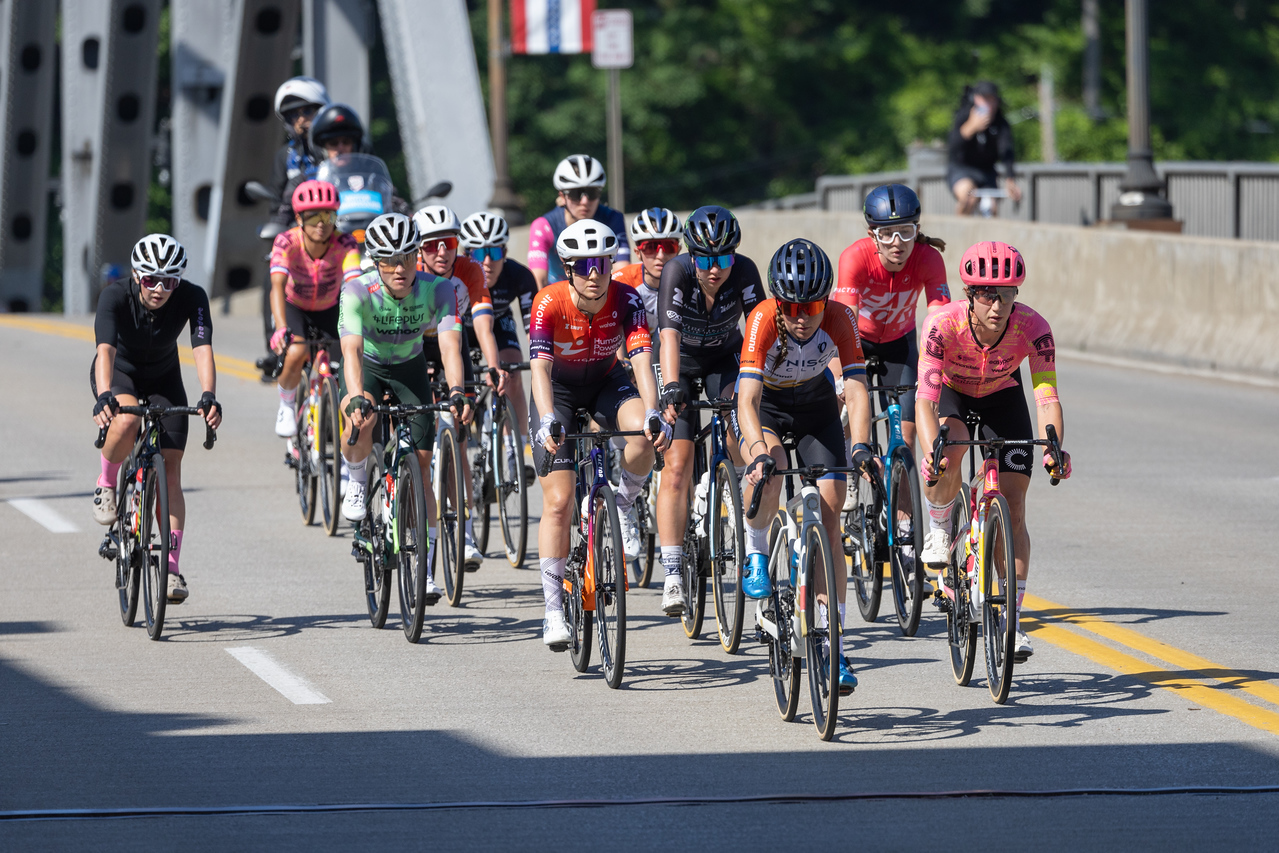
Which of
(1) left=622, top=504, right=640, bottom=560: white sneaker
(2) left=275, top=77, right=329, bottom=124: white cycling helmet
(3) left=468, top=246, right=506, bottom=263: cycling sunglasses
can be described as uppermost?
(2) left=275, top=77, right=329, bottom=124: white cycling helmet

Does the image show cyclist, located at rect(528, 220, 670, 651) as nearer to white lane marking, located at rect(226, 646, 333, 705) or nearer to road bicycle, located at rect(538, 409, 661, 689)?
road bicycle, located at rect(538, 409, 661, 689)

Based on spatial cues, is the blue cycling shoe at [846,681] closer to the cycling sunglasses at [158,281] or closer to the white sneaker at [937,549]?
the white sneaker at [937,549]

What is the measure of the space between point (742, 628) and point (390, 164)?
2385 inches

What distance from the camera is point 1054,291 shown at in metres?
23.6

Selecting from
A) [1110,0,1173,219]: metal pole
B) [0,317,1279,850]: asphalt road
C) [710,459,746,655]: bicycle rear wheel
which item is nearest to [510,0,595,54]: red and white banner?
[1110,0,1173,219]: metal pole

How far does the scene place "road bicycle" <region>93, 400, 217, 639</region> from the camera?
1013cm

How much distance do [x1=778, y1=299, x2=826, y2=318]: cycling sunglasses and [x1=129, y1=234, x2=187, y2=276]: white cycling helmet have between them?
10.2ft

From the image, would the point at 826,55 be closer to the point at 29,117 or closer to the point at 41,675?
the point at 29,117

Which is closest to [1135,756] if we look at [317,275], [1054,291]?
Result: [317,275]

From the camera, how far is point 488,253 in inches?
506

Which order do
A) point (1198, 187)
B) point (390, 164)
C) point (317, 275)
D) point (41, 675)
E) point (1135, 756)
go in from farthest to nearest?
point (390, 164)
point (1198, 187)
point (317, 275)
point (41, 675)
point (1135, 756)

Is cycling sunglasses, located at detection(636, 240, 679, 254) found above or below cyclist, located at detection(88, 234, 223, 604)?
above

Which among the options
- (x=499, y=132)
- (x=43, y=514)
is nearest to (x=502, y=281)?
(x=43, y=514)

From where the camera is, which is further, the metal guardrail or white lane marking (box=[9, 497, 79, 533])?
the metal guardrail
